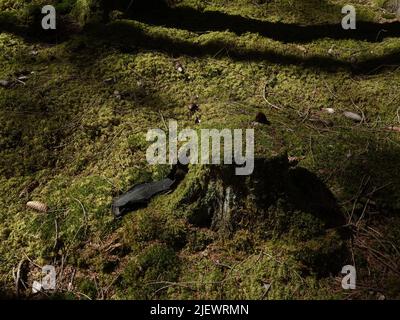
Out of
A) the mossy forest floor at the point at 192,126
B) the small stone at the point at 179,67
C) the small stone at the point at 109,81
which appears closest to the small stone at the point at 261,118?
the mossy forest floor at the point at 192,126

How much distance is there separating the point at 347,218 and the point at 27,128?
316cm

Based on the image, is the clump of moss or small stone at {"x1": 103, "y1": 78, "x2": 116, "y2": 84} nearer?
the clump of moss

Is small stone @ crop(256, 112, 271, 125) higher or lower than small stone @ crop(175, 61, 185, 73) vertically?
lower

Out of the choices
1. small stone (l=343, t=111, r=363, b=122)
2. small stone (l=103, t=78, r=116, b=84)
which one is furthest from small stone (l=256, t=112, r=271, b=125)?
small stone (l=103, t=78, r=116, b=84)

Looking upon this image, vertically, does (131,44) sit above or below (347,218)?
above

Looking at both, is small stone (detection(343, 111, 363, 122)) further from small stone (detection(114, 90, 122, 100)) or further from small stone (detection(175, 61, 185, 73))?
small stone (detection(114, 90, 122, 100))

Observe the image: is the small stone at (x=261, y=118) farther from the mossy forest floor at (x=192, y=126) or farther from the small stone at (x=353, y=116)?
the small stone at (x=353, y=116)

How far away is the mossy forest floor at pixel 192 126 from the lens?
329cm

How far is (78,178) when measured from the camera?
155 inches

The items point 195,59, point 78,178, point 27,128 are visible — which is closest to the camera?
point 78,178

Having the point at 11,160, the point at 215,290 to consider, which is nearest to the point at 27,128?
the point at 11,160

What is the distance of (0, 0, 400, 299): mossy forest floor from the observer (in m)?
3.29
